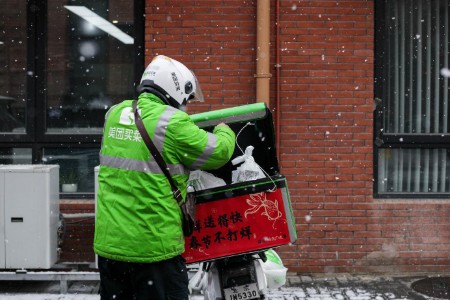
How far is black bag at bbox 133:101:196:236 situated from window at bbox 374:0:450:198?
408 centimetres

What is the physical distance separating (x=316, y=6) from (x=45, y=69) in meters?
3.04

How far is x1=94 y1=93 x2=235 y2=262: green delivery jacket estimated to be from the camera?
12.4 ft

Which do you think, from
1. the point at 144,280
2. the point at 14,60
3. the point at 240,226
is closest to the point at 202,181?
the point at 240,226

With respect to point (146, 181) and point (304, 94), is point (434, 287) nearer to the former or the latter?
point (304, 94)

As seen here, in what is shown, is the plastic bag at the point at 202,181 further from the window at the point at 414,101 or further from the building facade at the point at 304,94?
the window at the point at 414,101

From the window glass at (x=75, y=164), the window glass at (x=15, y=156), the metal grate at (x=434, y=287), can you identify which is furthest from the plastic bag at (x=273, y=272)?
the window glass at (x=15, y=156)

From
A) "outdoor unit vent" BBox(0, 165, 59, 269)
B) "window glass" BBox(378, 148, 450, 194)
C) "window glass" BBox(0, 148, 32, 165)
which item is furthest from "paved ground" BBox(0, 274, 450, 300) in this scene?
"window glass" BBox(0, 148, 32, 165)

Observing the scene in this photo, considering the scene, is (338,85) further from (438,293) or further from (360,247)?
(438,293)

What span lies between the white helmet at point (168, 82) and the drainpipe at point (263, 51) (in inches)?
127

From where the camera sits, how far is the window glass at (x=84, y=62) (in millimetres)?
7727

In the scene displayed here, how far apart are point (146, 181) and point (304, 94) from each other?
13.0ft

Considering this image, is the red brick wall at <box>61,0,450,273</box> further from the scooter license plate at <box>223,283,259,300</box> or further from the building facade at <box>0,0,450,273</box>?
the scooter license plate at <box>223,283,259,300</box>

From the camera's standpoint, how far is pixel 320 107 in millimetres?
7469

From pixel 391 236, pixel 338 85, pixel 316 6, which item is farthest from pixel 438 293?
pixel 316 6
